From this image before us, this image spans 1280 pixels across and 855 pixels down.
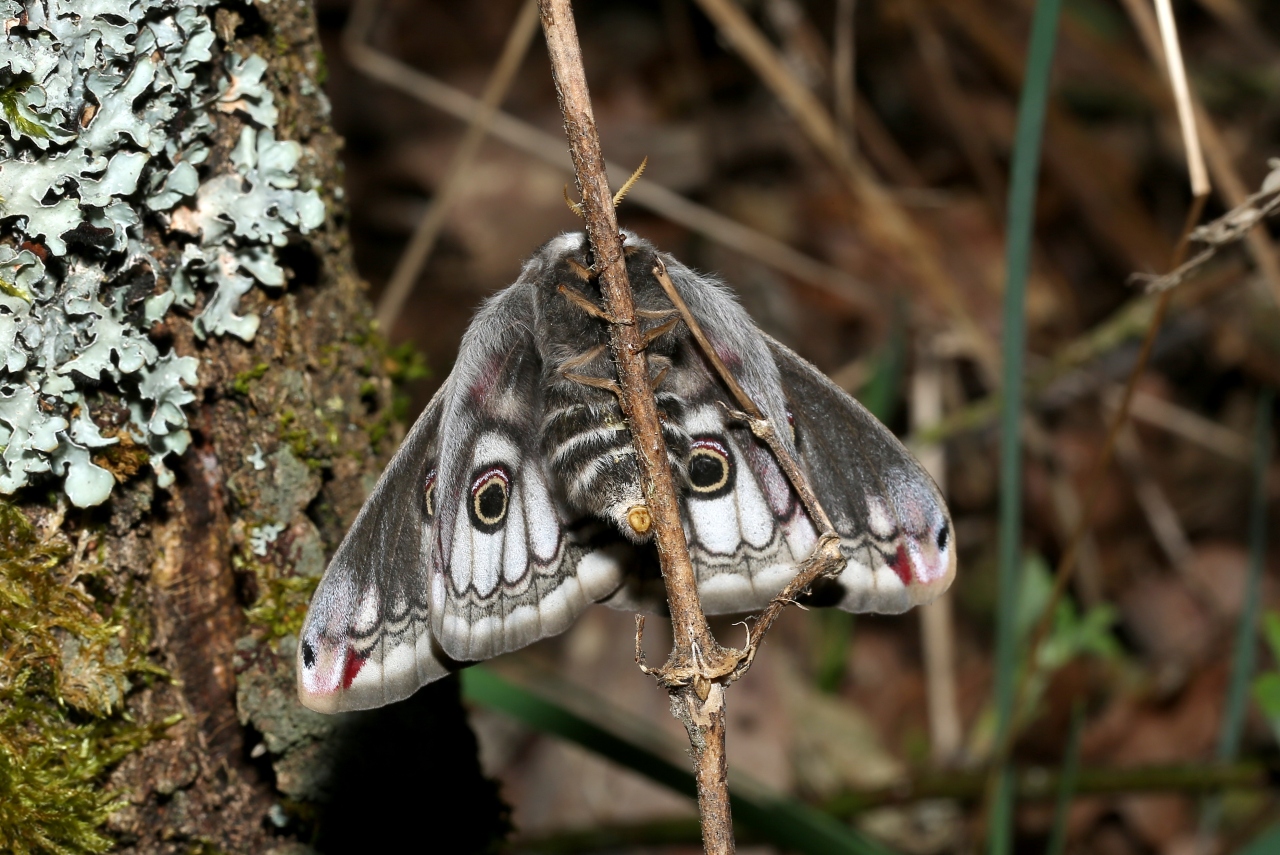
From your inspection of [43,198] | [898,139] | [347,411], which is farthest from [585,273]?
[898,139]

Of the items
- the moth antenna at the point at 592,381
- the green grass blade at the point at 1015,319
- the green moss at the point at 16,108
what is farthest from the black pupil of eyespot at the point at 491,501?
the green grass blade at the point at 1015,319

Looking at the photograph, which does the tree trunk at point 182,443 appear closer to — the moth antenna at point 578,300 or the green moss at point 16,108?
the green moss at point 16,108

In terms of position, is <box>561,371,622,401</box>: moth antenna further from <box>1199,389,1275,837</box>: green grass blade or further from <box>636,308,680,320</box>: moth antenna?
<box>1199,389,1275,837</box>: green grass blade

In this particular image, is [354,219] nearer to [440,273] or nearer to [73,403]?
[440,273]

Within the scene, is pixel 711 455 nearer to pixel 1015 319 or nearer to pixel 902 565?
pixel 902 565

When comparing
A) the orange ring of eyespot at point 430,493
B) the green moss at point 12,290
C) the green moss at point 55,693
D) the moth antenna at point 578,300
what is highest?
the moth antenna at point 578,300
